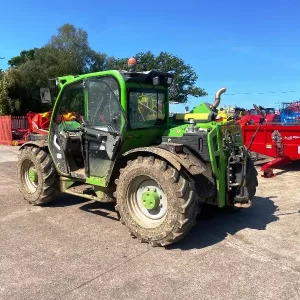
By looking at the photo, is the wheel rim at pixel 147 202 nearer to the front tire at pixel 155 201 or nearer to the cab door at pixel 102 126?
the front tire at pixel 155 201

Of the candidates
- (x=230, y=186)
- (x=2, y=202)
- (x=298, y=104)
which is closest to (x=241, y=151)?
(x=230, y=186)

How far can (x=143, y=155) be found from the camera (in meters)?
5.04

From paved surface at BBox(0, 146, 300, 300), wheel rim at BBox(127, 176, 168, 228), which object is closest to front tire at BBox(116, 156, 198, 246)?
wheel rim at BBox(127, 176, 168, 228)

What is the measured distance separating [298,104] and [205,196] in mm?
9239

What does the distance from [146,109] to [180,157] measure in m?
1.14

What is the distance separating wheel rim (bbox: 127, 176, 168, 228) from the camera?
480 centimetres

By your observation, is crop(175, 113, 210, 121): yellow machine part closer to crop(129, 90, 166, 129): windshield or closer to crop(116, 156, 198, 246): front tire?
crop(129, 90, 166, 129): windshield

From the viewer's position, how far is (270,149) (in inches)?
417

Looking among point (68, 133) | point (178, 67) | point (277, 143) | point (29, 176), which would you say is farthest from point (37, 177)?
point (178, 67)

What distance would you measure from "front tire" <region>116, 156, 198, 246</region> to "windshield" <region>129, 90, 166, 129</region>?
739 millimetres

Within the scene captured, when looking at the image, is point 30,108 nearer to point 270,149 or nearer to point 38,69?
point 38,69

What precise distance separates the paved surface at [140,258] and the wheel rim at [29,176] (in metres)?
0.59

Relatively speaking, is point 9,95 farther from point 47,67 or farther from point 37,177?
point 37,177

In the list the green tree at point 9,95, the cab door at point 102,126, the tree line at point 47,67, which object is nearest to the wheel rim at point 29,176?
the cab door at point 102,126
